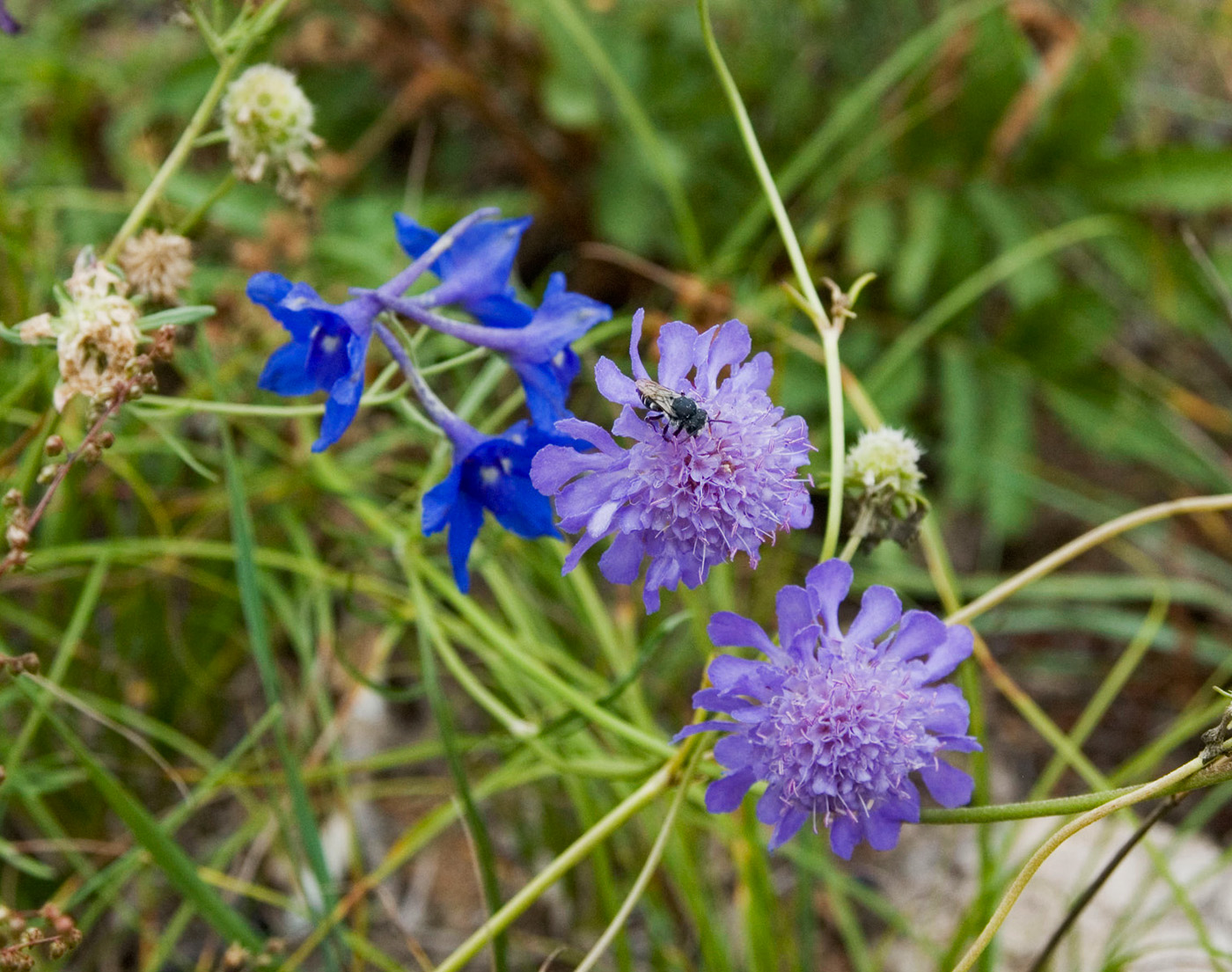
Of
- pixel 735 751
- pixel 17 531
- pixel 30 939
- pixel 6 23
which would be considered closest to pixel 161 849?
pixel 30 939

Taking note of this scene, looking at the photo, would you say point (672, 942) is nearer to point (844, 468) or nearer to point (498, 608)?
point (498, 608)

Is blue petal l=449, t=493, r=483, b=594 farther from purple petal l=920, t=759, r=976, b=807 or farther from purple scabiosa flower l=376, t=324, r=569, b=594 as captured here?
purple petal l=920, t=759, r=976, b=807

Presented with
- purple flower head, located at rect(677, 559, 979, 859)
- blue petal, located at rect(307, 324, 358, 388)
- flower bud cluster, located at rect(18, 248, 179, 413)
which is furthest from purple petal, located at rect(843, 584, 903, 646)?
flower bud cluster, located at rect(18, 248, 179, 413)

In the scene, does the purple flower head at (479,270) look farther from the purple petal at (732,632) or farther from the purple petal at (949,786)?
the purple petal at (949,786)

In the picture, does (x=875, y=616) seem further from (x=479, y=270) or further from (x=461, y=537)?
(x=479, y=270)

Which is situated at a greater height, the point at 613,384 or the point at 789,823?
the point at 613,384

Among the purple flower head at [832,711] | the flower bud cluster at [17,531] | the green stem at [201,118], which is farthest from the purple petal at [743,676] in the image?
the green stem at [201,118]
